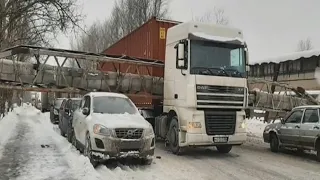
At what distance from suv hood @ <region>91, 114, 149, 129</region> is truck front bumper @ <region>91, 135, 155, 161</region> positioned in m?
0.35

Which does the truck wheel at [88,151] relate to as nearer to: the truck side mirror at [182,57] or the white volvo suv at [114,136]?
the white volvo suv at [114,136]

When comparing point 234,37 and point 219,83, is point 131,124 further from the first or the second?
point 234,37

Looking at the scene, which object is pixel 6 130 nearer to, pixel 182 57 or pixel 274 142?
pixel 182 57

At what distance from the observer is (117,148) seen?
9.08 metres

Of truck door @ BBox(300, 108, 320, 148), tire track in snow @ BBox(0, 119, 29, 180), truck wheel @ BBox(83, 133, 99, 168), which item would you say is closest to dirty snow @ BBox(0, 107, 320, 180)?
tire track in snow @ BBox(0, 119, 29, 180)

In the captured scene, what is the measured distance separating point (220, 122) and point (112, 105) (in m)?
3.23

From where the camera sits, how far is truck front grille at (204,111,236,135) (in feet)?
35.6

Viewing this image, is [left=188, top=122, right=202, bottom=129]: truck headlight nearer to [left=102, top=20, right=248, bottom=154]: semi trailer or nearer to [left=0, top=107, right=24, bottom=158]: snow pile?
[left=102, top=20, right=248, bottom=154]: semi trailer

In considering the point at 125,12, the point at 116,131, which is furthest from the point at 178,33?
the point at 125,12

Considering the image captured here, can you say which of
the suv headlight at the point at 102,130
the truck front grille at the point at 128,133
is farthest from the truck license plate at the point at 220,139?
the suv headlight at the point at 102,130

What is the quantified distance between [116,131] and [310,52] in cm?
2354

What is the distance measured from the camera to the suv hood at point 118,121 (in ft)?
30.5

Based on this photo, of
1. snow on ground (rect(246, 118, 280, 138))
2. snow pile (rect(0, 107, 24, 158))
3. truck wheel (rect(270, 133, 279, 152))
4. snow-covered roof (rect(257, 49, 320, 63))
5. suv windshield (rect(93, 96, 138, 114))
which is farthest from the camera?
snow-covered roof (rect(257, 49, 320, 63))

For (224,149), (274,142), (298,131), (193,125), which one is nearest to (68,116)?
(193,125)
